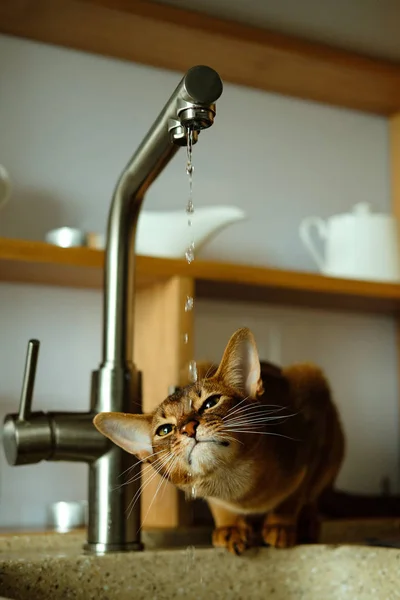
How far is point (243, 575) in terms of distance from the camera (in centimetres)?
83

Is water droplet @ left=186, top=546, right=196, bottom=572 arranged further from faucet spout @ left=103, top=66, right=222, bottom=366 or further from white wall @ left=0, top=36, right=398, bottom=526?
white wall @ left=0, top=36, right=398, bottom=526

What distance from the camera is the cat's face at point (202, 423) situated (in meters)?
0.71

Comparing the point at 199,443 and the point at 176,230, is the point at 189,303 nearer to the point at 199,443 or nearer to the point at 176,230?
the point at 176,230

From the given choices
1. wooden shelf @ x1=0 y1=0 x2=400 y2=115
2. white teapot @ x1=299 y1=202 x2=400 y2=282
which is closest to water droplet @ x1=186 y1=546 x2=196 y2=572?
white teapot @ x1=299 y1=202 x2=400 y2=282

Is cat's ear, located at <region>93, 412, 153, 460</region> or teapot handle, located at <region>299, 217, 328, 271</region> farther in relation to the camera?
teapot handle, located at <region>299, 217, 328, 271</region>

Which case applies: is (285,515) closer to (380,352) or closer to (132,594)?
(132,594)

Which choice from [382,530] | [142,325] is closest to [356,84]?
[142,325]

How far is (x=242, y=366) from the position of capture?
0.73 meters

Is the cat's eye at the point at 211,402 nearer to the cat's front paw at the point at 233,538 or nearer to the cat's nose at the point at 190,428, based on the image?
the cat's nose at the point at 190,428

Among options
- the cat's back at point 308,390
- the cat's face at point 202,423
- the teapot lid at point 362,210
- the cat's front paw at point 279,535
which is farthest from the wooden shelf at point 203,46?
the cat's front paw at point 279,535

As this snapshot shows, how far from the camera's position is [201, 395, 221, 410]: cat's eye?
2.38 feet

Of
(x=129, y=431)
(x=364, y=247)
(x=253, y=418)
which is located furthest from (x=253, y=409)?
(x=364, y=247)

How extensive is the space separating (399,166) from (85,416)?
838 millimetres

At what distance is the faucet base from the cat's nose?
7.1 inches
